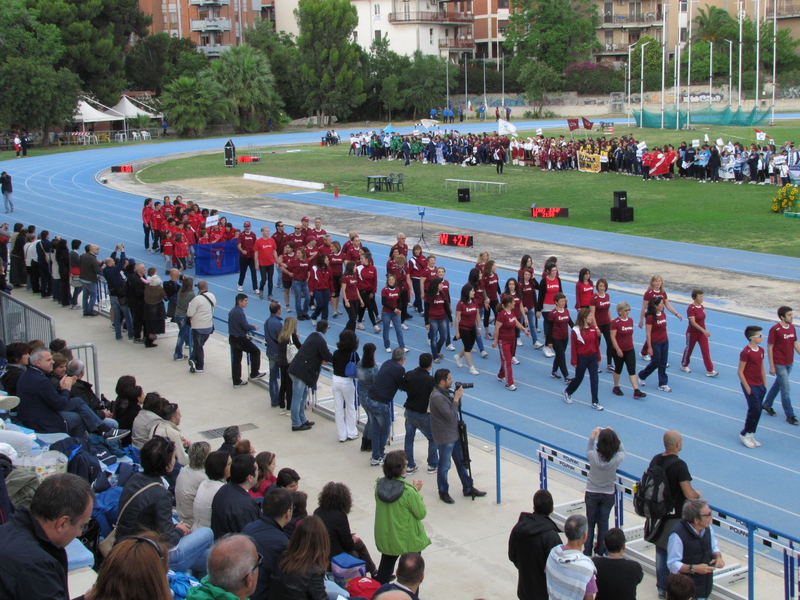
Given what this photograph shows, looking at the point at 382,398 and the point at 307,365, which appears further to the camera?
the point at 307,365

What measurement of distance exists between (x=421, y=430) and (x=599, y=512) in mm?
2480

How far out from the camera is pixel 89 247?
17.3 meters

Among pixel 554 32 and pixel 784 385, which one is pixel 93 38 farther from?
pixel 784 385

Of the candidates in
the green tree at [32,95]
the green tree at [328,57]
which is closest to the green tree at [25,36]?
the green tree at [32,95]

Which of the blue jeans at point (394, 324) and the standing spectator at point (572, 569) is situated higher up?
the blue jeans at point (394, 324)

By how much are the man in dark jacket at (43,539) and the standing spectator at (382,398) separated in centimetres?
556

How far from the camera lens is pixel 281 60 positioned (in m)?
86.4

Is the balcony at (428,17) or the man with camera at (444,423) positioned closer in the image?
the man with camera at (444,423)

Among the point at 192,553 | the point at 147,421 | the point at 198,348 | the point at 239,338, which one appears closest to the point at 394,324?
the point at 239,338

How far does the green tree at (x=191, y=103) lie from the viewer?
7050cm

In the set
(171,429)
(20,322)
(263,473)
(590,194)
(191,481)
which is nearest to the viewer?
(191,481)

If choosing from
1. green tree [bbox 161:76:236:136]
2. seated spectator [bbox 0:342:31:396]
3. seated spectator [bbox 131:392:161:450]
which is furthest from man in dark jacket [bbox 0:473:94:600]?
green tree [bbox 161:76:236:136]

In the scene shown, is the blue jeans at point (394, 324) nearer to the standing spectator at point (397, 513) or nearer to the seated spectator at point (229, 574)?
the standing spectator at point (397, 513)

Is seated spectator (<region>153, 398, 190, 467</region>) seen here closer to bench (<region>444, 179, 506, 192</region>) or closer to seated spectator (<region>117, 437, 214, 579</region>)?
seated spectator (<region>117, 437, 214, 579</region>)
